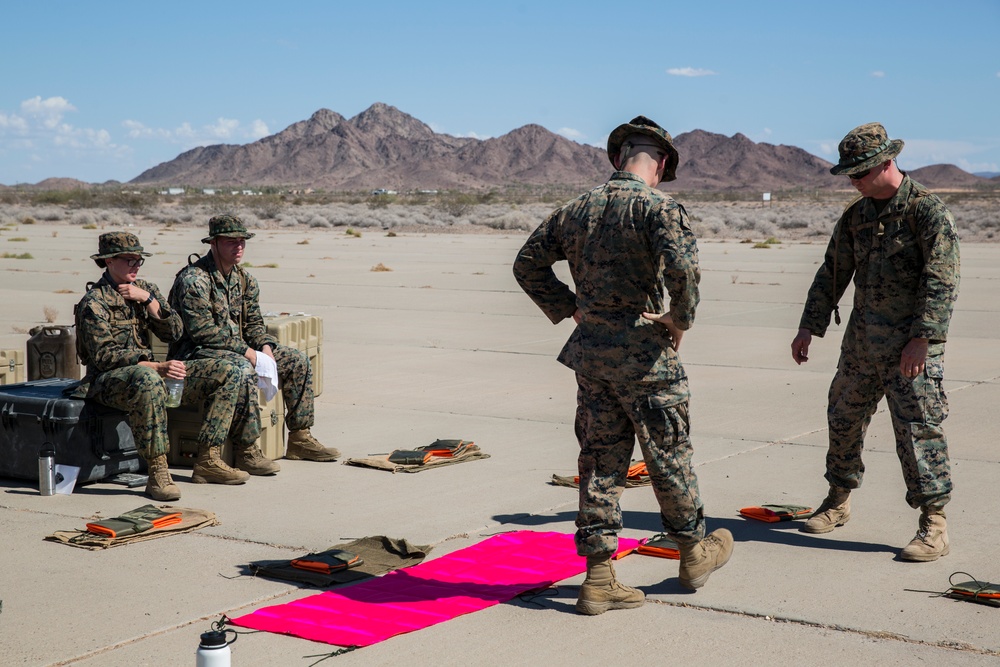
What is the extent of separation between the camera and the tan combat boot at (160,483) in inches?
269

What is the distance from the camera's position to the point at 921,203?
571cm

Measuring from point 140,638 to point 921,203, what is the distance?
3971 mm

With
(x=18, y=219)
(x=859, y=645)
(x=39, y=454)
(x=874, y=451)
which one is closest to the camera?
(x=859, y=645)

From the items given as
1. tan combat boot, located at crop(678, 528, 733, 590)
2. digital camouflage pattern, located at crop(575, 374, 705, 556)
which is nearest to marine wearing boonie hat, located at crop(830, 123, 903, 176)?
digital camouflage pattern, located at crop(575, 374, 705, 556)

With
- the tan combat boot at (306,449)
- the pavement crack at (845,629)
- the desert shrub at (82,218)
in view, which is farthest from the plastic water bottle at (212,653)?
the desert shrub at (82,218)

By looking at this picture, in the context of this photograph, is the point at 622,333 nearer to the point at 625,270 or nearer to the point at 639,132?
the point at 625,270

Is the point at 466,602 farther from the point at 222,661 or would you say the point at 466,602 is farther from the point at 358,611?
the point at 222,661

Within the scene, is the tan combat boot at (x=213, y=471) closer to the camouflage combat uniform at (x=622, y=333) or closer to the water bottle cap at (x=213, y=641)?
the camouflage combat uniform at (x=622, y=333)

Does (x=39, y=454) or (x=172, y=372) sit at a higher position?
(x=172, y=372)

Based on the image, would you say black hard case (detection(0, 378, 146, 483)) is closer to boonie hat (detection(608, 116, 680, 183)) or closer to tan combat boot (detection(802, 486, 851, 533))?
boonie hat (detection(608, 116, 680, 183))

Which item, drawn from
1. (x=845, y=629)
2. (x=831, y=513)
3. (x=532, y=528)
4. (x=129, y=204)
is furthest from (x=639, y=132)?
(x=129, y=204)

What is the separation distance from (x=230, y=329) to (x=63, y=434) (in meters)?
1.24

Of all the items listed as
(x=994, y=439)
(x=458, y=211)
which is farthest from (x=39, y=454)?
(x=458, y=211)

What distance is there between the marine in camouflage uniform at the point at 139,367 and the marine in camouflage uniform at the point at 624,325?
2.90 metres
